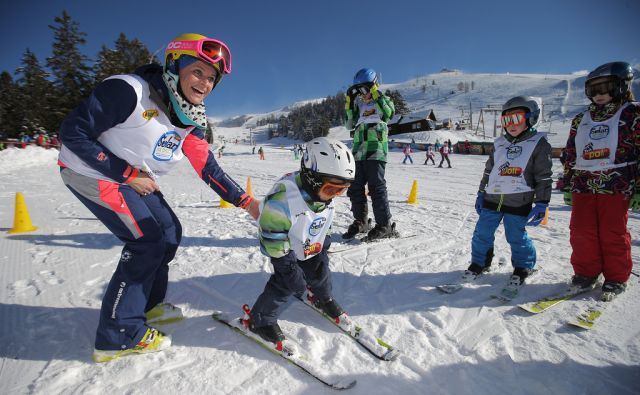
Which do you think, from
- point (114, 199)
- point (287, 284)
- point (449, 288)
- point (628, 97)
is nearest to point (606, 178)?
point (628, 97)

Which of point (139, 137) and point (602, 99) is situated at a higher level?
point (602, 99)

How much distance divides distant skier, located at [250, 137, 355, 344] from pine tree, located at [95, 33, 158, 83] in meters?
41.0

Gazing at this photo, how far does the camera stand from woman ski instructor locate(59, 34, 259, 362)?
7.00ft

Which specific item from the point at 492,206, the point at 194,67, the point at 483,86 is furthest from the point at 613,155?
the point at 483,86

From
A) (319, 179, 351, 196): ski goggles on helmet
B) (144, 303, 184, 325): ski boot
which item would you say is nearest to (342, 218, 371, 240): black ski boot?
(319, 179, 351, 196): ski goggles on helmet

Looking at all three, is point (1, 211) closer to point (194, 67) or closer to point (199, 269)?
point (199, 269)

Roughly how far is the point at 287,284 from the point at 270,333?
1.51 ft

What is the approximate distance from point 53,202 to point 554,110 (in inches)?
4506

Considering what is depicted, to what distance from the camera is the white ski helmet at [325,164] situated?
2426 mm

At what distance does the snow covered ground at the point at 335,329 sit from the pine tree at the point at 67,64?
3866 centimetres

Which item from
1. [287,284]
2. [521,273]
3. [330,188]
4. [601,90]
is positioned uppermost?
[601,90]

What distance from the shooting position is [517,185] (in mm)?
3570

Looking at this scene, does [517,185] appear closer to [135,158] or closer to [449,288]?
[449,288]

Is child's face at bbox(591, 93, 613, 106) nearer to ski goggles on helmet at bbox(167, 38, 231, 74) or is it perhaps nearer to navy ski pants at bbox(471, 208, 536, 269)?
navy ski pants at bbox(471, 208, 536, 269)
